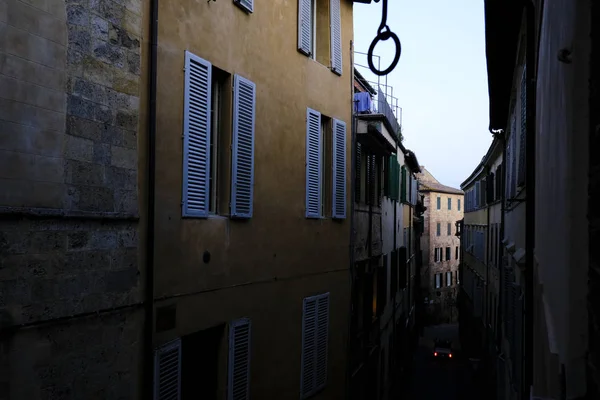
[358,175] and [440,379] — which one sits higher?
[358,175]

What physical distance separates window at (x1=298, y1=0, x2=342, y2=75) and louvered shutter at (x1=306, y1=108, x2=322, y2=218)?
46.0 inches

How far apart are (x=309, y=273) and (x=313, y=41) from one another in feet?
13.9

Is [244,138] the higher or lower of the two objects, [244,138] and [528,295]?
the higher

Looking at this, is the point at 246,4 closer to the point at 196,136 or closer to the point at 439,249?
the point at 196,136

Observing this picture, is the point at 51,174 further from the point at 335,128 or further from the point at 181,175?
the point at 335,128

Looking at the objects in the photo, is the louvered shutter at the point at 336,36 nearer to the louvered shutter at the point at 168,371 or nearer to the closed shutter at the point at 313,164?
→ the closed shutter at the point at 313,164

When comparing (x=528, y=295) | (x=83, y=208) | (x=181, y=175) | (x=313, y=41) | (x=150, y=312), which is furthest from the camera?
(x=313, y=41)

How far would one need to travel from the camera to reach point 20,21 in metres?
4.83

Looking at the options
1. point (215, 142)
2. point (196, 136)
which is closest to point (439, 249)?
point (215, 142)

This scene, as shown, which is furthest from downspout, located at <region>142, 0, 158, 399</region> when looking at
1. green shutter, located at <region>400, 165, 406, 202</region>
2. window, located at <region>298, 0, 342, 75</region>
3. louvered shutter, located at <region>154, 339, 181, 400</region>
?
green shutter, located at <region>400, 165, 406, 202</region>

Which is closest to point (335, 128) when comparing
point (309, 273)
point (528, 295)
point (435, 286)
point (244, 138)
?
point (309, 273)

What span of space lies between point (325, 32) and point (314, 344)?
19.1ft

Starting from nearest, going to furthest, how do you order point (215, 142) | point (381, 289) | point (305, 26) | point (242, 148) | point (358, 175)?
point (215, 142) → point (242, 148) → point (305, 26) → point (358, 175) → point (381, 289)

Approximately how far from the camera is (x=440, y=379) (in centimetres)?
3014
